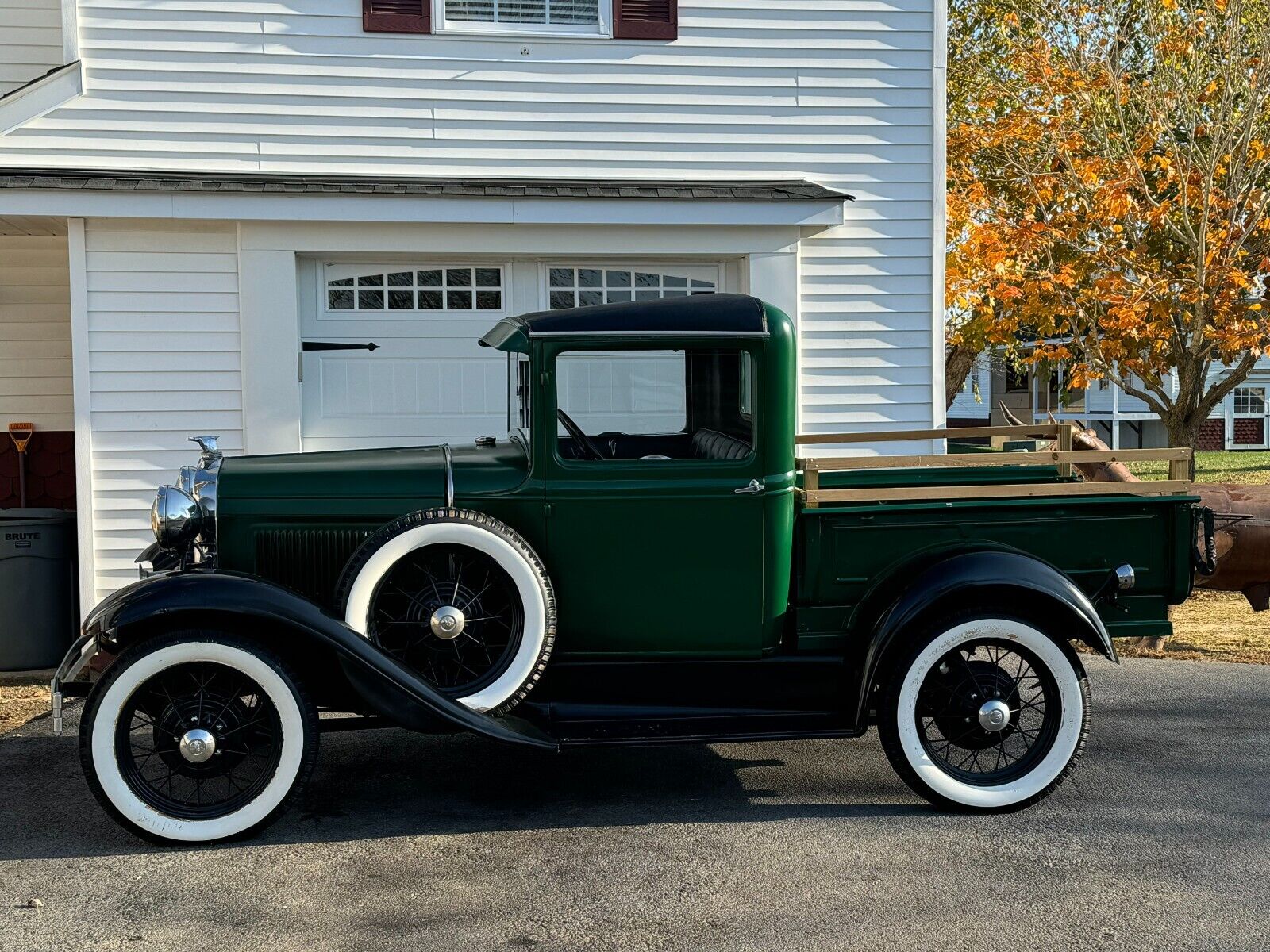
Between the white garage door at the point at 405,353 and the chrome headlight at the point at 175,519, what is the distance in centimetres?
335

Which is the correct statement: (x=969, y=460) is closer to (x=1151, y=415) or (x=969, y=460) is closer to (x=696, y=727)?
(x=696, y=727)

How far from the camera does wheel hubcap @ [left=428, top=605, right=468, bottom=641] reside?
4578mm

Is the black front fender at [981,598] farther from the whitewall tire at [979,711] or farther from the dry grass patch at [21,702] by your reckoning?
the dry grass patch at [21,702]

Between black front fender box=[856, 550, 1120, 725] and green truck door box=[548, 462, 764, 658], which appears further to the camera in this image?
green truck door box=[548, 462, 764, 658]

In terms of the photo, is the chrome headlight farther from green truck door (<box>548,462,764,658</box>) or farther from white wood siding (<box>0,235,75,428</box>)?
white wood siding (<box>0,235,75,428</box>)

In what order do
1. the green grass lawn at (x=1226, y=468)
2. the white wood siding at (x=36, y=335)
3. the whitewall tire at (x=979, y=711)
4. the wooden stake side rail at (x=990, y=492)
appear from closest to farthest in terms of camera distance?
the whitewall tire at (x=979, y=711) → the wooden stake side rail at (x=990, y=492) → the white wood siding at (x=36, y=335) → the green grass lawn at (x=1226, y=468)

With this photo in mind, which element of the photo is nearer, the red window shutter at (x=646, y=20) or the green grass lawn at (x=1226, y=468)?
the red window shutter at (x=646, y=20)

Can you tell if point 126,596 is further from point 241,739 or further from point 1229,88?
point 1229,88

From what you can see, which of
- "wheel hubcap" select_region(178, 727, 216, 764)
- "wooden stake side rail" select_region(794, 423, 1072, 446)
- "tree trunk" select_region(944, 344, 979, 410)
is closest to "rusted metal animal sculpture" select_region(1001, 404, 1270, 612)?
"wooden stake side rail" select_region(794, 423, 1072, 446)

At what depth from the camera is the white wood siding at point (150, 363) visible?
25.7 ft

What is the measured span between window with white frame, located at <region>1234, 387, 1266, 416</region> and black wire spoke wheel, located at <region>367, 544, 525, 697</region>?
36.7 meters

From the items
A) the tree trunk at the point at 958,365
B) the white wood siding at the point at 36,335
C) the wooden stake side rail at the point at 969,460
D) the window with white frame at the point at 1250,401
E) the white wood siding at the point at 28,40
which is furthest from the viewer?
the window with white frame at the point at 1250,401

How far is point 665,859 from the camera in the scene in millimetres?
4305

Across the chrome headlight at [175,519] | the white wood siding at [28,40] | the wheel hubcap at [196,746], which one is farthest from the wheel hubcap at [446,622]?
the white wood siding at [28,40]
